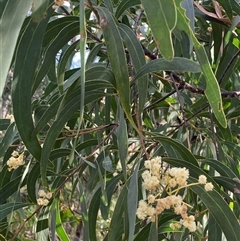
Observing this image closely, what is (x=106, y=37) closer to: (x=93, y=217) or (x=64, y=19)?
(x=64, y=19)

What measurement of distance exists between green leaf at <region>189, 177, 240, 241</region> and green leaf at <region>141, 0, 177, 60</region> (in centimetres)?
38

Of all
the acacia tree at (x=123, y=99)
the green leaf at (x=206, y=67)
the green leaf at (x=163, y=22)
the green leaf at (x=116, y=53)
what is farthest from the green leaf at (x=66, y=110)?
the green leaf at (x=163, y=22)

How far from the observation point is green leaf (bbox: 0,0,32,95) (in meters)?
0.49

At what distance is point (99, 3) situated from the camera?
109 cm

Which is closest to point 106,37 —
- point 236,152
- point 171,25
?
point 171,25

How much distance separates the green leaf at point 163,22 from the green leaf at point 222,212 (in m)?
0.38

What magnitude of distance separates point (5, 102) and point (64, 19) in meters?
2.46

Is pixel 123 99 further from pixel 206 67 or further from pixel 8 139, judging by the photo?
pixel 8 139

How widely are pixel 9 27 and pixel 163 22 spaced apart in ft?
0.61

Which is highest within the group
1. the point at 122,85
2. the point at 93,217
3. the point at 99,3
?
the point at 99,3

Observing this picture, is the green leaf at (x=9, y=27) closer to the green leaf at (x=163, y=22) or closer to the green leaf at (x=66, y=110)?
the green leaf at (x=163, y=22)

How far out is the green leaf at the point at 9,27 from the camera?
0.49 m

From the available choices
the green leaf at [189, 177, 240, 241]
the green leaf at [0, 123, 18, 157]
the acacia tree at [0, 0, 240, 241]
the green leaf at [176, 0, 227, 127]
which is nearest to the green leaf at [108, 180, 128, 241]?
the acacia tree at [0, 0, 240, 241]

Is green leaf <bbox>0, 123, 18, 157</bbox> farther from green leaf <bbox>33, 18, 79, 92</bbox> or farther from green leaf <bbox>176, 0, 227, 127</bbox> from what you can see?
green leaf <bbox>176, 0, 227, 127</bbox>
